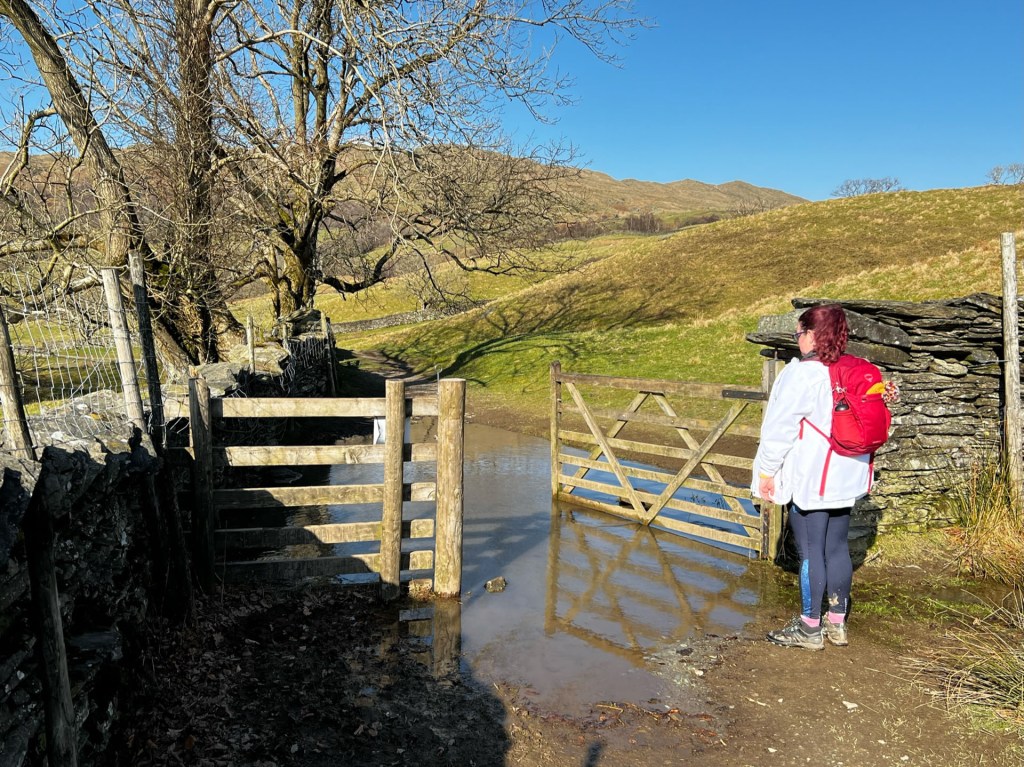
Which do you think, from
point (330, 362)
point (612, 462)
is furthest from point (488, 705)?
point (330, 362)

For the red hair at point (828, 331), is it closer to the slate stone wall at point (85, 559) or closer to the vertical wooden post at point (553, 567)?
the vertical wooden post at point (553, 567)

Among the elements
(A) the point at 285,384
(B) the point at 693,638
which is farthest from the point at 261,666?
(A) the point at 285,384

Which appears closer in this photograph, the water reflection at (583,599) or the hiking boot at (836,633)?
the water reflection at (583,599)

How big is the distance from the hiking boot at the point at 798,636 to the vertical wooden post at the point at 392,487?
340 cm

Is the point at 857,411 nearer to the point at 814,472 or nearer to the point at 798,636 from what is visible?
the point at 814,472

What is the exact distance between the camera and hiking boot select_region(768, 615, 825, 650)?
565 cm

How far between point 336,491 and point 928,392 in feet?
21.0

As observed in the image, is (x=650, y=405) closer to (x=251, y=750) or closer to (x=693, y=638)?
(x=693, y=638)

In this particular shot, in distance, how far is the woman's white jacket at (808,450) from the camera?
17.6ft

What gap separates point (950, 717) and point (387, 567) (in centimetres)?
456

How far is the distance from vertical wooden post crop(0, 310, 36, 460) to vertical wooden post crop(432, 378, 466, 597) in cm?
355

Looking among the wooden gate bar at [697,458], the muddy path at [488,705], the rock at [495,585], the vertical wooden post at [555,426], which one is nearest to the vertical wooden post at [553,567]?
the vertical wooden post at [555,426]

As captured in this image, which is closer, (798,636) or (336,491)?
(798,636)

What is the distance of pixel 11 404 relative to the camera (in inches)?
132
